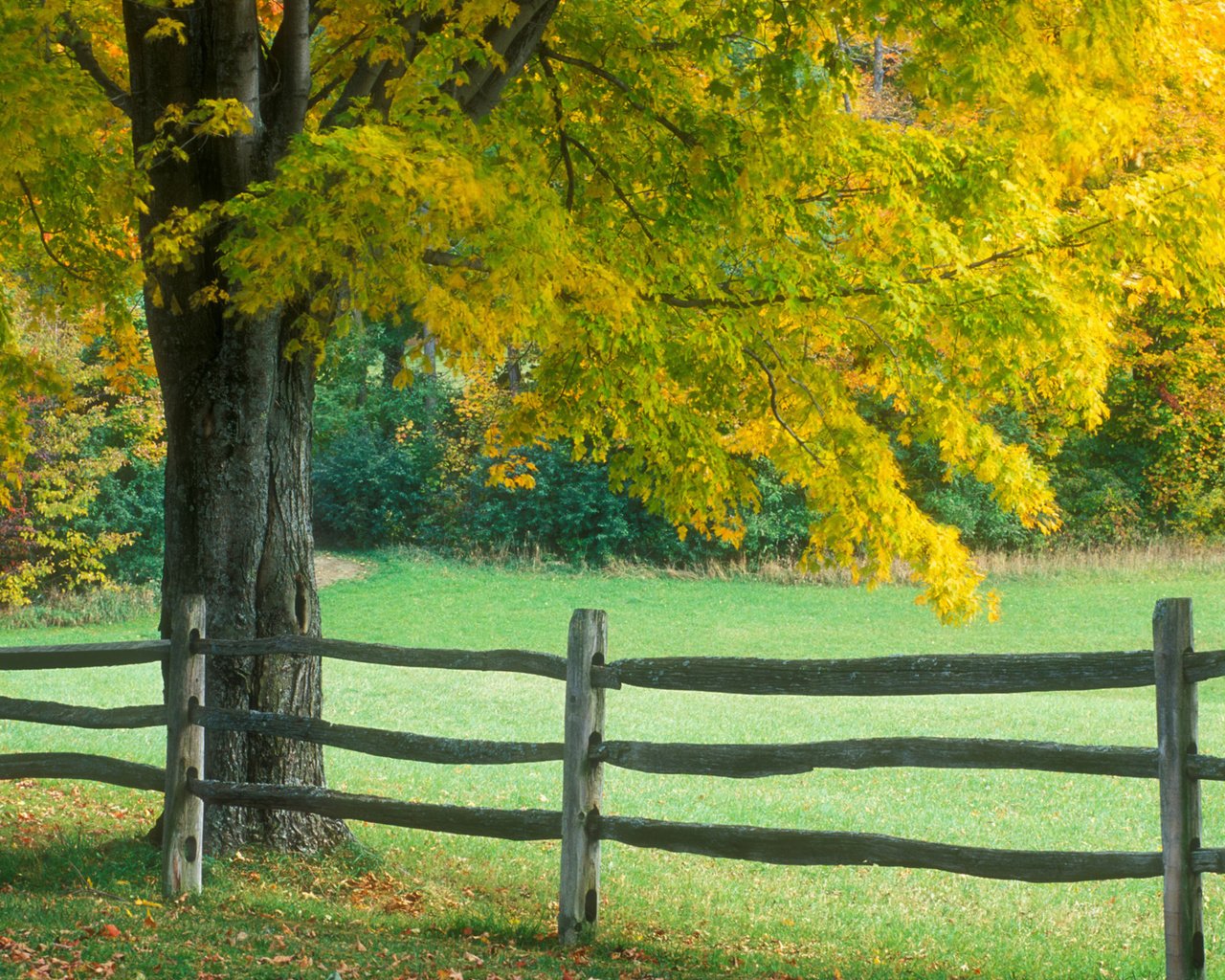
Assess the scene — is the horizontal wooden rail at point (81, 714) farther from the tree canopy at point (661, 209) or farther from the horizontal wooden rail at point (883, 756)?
the horizontal wooden rail at point (883, 756)

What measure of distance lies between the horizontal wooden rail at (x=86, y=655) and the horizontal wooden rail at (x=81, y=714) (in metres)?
0.24

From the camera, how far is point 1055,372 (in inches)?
386

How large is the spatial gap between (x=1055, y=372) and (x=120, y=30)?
7.74 metres

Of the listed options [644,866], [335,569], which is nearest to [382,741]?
[644,866]

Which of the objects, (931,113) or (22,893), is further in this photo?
(931,113)

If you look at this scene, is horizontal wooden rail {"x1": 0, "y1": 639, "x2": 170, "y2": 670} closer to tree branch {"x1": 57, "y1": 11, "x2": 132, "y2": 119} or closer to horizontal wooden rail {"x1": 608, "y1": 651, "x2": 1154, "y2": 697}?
horizontal wooden rail {"x1": 608, "y1": 651, "x2": 1154, "y2": 697}

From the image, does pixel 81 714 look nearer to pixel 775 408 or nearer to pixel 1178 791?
pixel 775 408

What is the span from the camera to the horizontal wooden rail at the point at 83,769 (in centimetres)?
792

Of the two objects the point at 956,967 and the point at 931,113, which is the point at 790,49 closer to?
the point at 931,113

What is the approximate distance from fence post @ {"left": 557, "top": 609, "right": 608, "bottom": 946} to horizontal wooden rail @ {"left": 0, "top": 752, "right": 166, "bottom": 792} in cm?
258

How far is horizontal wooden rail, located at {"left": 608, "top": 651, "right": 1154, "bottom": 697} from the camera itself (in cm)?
572

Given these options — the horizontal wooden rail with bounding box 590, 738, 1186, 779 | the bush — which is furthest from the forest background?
the horizontal wooden rail with bounding box 590, 738, 1186, 779

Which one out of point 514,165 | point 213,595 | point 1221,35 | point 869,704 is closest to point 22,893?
point 213,595

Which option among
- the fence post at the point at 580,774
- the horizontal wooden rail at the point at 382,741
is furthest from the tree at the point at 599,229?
the fence post at the point at 580,774
